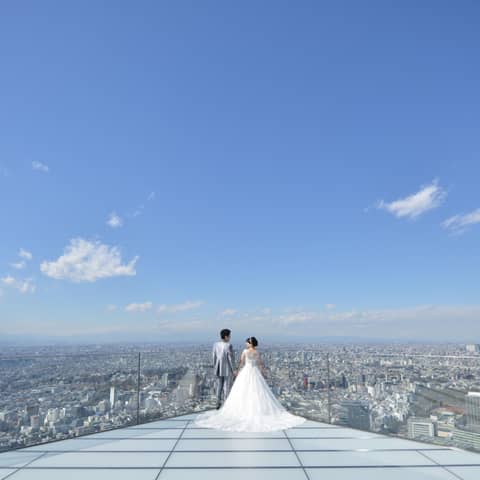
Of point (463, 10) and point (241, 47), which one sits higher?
point (241, 47)

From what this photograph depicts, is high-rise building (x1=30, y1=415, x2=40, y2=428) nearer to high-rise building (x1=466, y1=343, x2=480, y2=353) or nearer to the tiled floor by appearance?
the tiled floor

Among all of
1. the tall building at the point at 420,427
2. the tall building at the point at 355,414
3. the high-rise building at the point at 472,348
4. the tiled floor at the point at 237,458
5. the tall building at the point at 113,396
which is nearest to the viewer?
the tiled floor at the point at 237,458

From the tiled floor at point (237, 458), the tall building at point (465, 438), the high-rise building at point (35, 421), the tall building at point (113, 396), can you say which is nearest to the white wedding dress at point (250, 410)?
the tiled floor at point (237, 458)

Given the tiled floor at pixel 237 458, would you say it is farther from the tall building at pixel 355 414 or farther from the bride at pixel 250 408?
the bride at pixel 250 408

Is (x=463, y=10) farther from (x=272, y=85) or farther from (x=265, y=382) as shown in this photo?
(x=265, y=382)

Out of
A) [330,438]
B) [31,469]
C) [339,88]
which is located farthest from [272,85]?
[31,469]

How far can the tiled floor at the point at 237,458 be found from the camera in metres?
2.74

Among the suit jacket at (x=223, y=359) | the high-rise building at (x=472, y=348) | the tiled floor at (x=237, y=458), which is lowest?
the tiled floor at (x=237, y=458)

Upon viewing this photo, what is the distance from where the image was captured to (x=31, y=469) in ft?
9.42

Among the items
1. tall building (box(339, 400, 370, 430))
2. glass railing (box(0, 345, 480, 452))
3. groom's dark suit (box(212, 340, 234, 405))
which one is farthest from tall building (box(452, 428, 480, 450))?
groom's dark suit (box(212, 340, 234, 405))

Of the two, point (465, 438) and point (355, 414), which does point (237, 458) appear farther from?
point (465, 438)

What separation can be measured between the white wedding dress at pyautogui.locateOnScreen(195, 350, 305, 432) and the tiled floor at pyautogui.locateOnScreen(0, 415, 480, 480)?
0.27 m

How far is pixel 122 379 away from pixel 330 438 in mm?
2971

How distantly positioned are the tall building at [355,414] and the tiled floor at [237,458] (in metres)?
0.13
